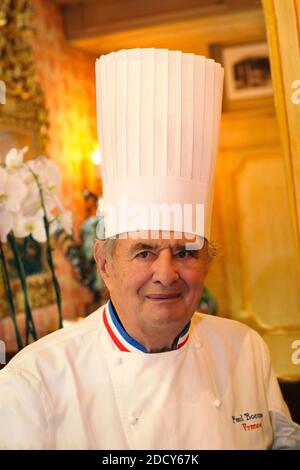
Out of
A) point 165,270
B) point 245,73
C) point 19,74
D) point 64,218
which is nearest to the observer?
point 165,270

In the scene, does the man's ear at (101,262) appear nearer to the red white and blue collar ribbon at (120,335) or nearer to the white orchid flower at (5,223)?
the red white and blue collar ribbon at (120,335)

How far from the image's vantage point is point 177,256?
1.18m

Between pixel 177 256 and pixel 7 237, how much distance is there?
69 cm

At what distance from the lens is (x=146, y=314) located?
1.18 meters

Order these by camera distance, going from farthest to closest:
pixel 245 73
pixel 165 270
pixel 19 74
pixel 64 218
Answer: pixel 245 73 < pixel 19 74 < pixel 64 218 < pixel 165 270

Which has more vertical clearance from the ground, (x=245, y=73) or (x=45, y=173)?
(x=245, y=73)

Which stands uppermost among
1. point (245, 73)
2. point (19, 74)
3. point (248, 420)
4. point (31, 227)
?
point (245, 73)

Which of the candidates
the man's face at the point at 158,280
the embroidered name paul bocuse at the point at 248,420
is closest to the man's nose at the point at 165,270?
the man's face at the point at 158,280

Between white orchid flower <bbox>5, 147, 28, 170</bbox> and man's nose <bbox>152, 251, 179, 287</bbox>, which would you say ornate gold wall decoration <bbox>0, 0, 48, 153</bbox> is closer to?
white orchid flower <bbox>5, 147, 28, 170</bbox>

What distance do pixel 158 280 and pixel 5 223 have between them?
2.16 ft

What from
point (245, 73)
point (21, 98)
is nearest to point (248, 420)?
point (21, 98)

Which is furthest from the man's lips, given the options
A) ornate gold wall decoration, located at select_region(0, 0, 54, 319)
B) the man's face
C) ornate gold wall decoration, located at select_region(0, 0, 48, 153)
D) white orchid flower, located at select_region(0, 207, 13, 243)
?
ornate gold wall decoration, located at select_region(0, 0, 48, 153)

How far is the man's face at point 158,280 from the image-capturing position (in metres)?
1.16

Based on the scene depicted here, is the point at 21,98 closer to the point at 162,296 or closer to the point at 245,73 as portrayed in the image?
the point at 245,73
